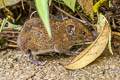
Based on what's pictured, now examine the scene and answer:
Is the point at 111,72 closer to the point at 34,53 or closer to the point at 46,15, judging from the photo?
the point at 34,53

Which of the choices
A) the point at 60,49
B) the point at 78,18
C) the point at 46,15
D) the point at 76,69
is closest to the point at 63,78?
the point at 76,69

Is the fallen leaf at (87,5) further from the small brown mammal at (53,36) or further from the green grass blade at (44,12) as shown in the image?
the green grass blade at (44,12)

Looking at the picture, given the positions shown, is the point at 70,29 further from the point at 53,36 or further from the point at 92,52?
the point at 92,52

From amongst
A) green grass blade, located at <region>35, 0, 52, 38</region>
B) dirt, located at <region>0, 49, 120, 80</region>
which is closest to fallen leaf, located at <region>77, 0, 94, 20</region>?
dirt, located at <region>0, 49, 120, 80</region>

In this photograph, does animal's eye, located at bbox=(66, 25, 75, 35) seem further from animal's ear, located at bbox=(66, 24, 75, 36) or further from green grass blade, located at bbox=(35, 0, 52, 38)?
green grass blade, located at bbox=(35, 0, 52, 38)

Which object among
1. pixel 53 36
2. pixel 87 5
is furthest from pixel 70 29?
pixel 87 5
